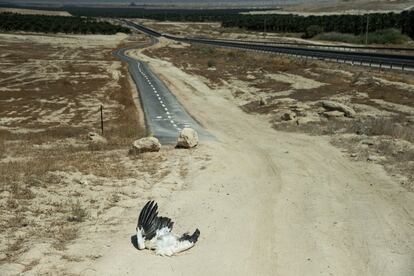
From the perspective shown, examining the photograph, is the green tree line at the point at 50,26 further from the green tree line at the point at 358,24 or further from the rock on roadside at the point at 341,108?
the rock on roadside at the point at 341,108

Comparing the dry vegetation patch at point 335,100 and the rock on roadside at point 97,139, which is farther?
the rock on roadside at point 97,139

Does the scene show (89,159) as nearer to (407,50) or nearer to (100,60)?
(407,50)

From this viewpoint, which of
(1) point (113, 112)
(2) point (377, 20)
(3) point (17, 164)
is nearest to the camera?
(3) point (17, 164)

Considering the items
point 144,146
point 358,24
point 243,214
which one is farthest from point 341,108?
point 358,24

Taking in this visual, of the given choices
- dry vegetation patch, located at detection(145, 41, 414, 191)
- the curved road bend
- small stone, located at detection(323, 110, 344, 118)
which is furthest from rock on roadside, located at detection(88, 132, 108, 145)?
small stone, located at detection(323, 110, 344, 118)

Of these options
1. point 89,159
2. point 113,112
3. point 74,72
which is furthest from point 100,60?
point 89,159

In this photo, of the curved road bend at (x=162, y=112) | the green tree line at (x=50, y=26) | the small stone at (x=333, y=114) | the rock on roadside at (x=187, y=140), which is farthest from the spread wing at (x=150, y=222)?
the green tree line at (x=50, y=26)
